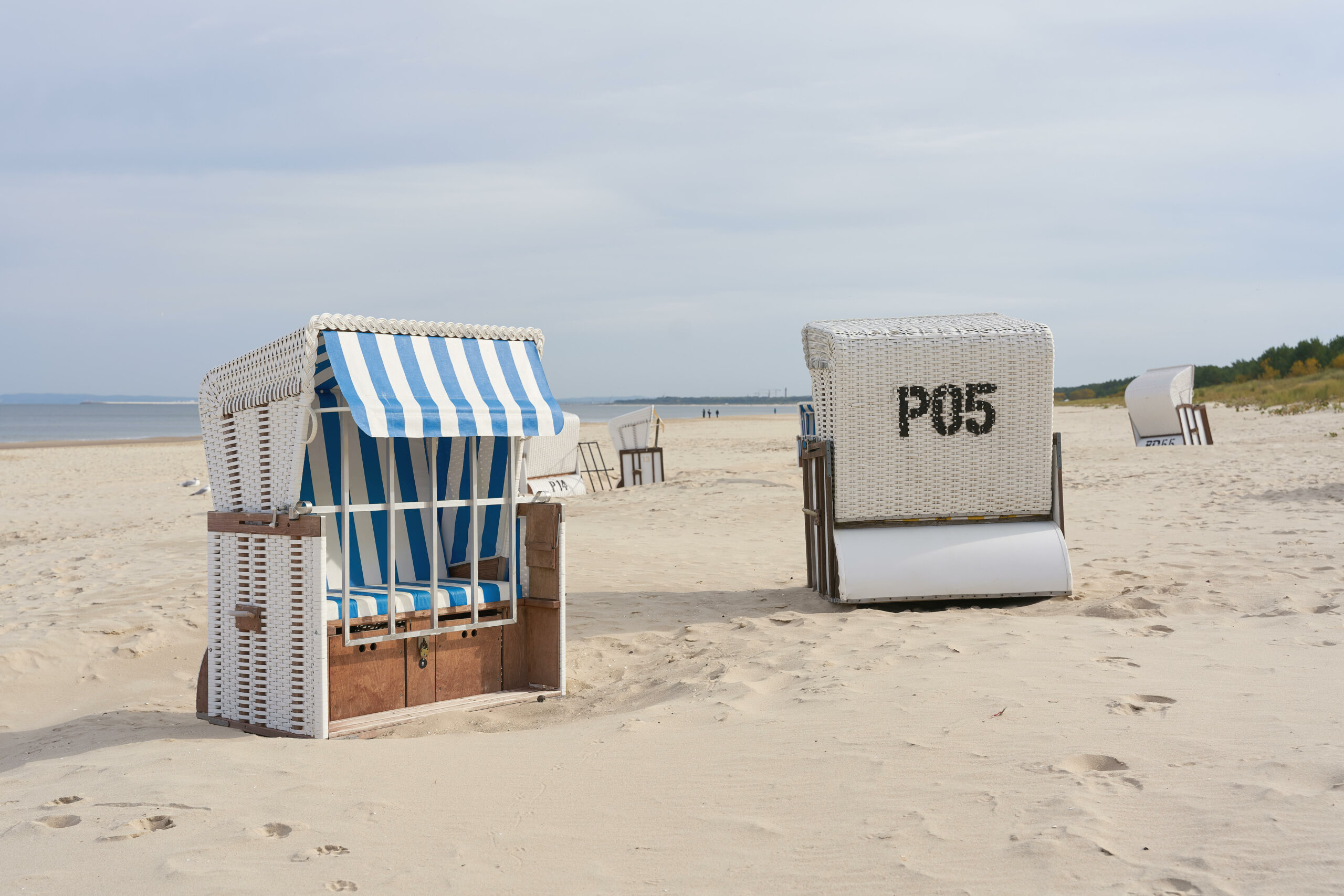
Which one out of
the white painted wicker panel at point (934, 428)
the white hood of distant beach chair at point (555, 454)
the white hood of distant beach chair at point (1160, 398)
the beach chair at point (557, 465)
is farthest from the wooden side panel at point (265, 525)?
the white hood of distant beach chair at point (1160, 398)

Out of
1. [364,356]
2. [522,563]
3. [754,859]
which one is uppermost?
[364,356]

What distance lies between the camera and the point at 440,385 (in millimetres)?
5203

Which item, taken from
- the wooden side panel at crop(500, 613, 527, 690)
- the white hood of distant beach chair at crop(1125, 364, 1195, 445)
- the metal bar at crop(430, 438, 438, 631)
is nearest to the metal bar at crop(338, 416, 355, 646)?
the metal bar at crop(430, 438, 438, 631)

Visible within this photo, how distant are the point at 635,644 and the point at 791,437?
101 feet

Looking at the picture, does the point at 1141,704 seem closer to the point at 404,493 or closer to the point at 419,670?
the point at 419,670

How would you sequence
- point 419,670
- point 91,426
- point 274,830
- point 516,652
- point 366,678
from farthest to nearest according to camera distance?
point 91,426 → point 516,652 → point 419,670 → point 366,678 → point 274,830

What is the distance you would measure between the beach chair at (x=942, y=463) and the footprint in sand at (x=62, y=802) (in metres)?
4.91

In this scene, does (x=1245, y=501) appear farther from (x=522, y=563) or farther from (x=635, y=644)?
(x=522, y=563)

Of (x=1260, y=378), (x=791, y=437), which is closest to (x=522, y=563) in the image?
(x=791, y=437)

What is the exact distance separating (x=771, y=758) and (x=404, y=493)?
3.28 m

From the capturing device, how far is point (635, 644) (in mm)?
6945

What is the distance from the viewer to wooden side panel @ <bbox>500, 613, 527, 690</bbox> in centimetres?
594

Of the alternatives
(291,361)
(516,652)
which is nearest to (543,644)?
(516,652)

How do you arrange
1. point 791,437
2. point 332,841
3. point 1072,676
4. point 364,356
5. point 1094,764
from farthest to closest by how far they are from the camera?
point 791,437 → point 364,356 → point 1072,676 → point 1094,764 → point 332,841
